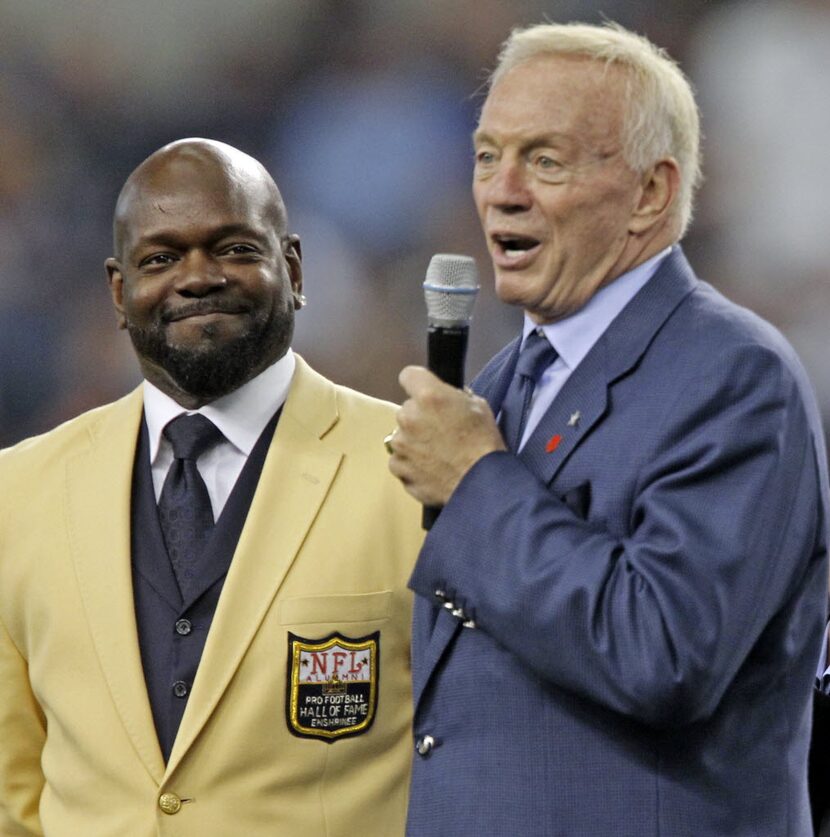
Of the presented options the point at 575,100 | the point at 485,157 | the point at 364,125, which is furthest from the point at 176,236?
the point at 364,125

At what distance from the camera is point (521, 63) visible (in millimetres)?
1447

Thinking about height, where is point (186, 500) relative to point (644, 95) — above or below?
below

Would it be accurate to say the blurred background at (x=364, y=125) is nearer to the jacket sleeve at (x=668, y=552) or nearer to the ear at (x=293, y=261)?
the ear at (x=293, y=261)

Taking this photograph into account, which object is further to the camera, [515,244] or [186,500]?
[186,500]

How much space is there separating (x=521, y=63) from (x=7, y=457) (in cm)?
87

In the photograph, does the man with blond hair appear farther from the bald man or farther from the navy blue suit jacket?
the bald man

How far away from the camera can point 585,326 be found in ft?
4.71

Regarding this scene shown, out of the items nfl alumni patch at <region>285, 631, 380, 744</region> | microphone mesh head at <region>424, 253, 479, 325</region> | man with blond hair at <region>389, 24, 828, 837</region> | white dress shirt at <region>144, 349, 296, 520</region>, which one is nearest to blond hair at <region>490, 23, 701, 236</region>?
man with blond hair at <region>389, 24, 828, 837</region>

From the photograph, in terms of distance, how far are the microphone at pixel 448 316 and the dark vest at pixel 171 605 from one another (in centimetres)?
39

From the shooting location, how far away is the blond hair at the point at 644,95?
1404mm

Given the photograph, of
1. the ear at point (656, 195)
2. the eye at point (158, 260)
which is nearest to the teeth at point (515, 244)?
the ear at point (656, 195)

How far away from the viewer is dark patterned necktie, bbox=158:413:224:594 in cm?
169

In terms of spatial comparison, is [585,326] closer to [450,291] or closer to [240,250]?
[450,291]

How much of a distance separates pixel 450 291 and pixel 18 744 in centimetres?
88
